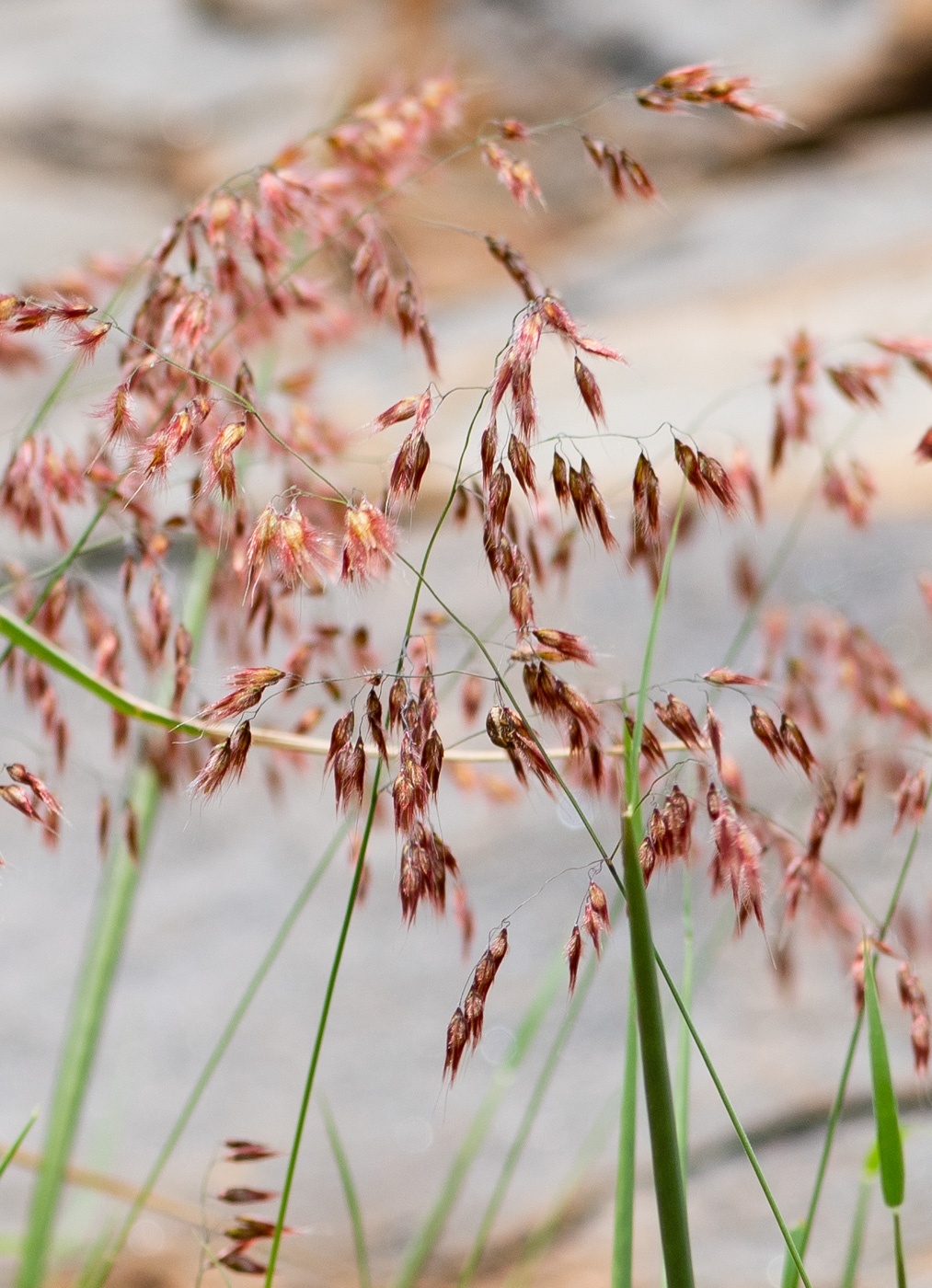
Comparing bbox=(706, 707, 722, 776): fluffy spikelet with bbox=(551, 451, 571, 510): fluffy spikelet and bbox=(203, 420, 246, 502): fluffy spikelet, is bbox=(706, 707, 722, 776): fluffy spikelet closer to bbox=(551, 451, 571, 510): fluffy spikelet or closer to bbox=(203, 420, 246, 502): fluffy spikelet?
bbox=(551, 451, 571, 510): fluffy spikelet

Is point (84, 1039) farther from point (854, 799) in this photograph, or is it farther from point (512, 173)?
point (512, 173)

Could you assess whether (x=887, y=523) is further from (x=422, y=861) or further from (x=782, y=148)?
(x=782, y=148)

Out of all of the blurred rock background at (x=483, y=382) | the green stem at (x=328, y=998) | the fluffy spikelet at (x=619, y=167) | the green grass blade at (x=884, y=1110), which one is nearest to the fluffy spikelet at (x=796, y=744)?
the green grass blade at (x=884, y=1110)

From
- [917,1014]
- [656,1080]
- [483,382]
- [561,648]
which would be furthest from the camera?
[483,382]

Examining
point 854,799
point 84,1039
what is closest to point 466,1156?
point 84,1039

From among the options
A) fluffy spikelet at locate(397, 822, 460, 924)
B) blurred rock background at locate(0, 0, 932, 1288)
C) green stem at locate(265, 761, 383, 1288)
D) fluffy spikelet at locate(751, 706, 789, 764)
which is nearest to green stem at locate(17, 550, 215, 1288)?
blurred rock background at locate(0, 0, 932, 1288)

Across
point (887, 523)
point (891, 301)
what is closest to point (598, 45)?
point (891, 301)

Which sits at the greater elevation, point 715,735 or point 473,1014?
point 715,735
